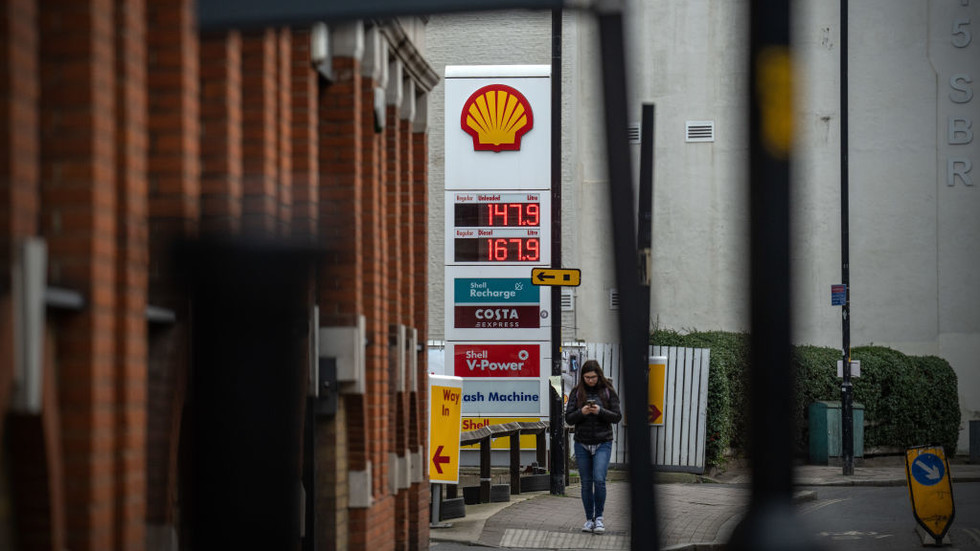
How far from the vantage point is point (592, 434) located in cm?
1391

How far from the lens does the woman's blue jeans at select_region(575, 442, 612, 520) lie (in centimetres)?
1385

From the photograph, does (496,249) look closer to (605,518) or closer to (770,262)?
(605,518)

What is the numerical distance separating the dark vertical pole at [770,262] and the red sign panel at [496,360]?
2231 cm

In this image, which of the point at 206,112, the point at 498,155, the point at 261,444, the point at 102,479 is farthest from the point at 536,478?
the point at 261,444

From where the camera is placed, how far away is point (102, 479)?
4.86 metres

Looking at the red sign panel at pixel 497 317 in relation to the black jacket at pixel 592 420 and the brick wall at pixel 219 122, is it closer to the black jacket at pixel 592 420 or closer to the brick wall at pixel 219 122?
the black jacket at pixel 592 420

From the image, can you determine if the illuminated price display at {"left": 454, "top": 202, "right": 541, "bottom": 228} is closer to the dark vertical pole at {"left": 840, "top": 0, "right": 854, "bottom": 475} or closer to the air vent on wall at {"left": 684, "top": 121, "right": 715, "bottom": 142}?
the dark vertical pole at {"left": 840, "top": 0, "right": 854, "bottom": 475}

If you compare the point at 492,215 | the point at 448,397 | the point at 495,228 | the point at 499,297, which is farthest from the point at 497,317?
the point at 448,397

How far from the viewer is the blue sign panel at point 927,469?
13.5m

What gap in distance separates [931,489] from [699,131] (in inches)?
780

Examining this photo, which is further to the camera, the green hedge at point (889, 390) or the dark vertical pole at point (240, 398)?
the green hedge at point (889, 390)

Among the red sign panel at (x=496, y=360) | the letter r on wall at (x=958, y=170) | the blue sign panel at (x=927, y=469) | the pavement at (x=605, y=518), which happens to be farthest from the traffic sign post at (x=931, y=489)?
the letter r on wall at (x=958, y=170)

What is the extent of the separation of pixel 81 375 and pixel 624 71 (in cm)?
353

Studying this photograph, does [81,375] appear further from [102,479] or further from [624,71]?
[624,71]
